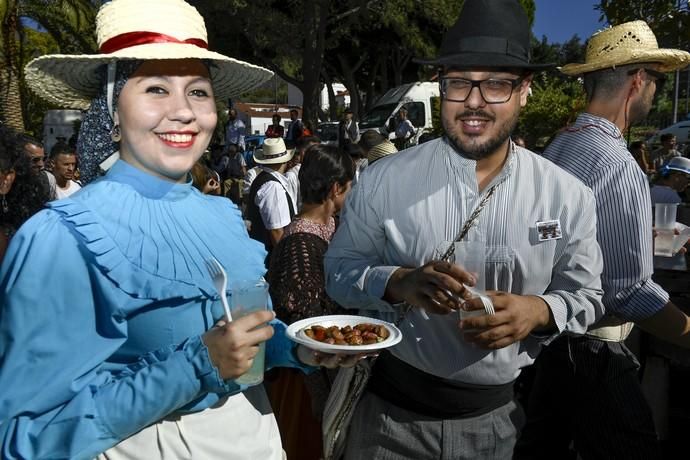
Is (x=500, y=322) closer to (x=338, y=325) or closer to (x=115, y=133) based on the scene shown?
(x=338, y=325)

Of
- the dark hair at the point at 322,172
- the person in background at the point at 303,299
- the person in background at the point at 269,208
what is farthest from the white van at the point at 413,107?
the person in background at the point at 303,299

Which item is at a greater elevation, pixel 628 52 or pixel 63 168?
pixel 628 52

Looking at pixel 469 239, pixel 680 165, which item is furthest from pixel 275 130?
pixel 469 239

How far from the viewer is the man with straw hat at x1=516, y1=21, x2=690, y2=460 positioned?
103 inches

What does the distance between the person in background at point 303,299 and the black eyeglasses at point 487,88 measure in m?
1.38

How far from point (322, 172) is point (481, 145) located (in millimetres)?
1952

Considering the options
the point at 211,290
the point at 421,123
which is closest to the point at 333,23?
the point at 421,123

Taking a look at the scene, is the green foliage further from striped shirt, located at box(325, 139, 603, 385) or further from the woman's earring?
the woman's earring

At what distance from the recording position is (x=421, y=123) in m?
22.0

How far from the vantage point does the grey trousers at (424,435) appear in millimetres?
2170

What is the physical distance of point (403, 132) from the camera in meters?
19.4

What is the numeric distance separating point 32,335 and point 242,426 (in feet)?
2.23

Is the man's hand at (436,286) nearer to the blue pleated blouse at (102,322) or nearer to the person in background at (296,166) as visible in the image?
the blue pleated blouse at (102,322)

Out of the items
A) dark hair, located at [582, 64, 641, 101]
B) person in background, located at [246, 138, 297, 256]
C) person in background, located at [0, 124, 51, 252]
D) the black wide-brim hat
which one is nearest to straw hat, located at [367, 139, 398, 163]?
person in background, located at [246, 138, 297, 256]
